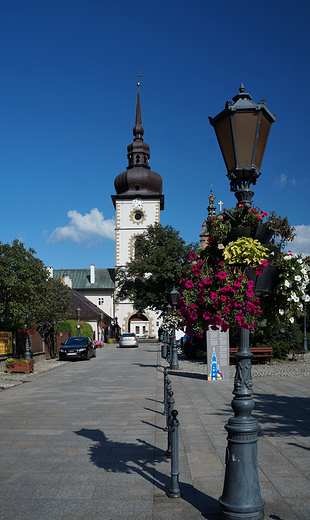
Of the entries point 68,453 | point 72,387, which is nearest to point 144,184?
A: point 72,387

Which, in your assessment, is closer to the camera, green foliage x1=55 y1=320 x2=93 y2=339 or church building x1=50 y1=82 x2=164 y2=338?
green foliage x1=55 y1=320 x2=93 y2=339

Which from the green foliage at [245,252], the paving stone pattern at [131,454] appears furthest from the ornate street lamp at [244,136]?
the paving stone pattern at [131,454]

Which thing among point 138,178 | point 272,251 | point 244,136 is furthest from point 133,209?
point 272,251

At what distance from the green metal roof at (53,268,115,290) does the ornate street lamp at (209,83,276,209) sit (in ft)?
243

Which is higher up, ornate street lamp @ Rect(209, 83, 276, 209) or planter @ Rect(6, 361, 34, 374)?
ornate street lamp @ Rect(209, 83, 276, 209)

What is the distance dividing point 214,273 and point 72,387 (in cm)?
1205

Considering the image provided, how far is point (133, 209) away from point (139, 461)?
63.9m

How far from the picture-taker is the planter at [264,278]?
14.8 ft

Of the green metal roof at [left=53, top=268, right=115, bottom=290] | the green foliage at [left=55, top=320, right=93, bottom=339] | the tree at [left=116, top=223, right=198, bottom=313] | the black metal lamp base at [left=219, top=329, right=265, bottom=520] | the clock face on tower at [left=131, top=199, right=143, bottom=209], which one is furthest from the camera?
the green metal roof at [left=53, top=268, right=115, bottom=290]

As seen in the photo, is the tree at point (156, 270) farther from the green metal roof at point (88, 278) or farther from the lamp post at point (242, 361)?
the green metal roof at point (88, 278)

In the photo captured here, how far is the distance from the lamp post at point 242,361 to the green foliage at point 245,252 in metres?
0.41

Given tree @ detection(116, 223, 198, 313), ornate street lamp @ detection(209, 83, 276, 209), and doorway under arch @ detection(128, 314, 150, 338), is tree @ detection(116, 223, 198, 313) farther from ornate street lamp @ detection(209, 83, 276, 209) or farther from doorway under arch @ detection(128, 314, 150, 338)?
doorway under arch @ detection(128, 314, 150, 338)

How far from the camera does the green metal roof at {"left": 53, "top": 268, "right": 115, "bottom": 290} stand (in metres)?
79.7

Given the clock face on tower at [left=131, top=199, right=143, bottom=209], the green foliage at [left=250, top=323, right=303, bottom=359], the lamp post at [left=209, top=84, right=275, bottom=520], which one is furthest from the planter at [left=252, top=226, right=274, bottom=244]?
the clock face on tower at [left=131, top=199, right=143, bottom=209]
